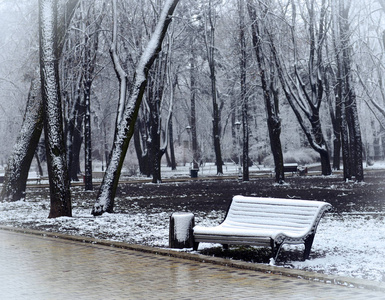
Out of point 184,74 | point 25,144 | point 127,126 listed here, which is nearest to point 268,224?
point 127,126

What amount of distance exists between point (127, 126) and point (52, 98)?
6.51 ft

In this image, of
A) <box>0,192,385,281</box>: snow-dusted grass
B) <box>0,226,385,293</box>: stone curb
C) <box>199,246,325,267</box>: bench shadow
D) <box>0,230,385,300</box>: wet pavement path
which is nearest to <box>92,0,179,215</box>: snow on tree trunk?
<box>0,192,385,281</box>: snow-dusted grass

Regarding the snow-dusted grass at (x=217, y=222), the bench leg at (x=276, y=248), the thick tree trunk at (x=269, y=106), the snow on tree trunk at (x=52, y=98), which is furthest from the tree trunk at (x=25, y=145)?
the bench leg at (x=276, y=248)

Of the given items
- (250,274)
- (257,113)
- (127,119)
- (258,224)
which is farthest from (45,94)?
(257,113)

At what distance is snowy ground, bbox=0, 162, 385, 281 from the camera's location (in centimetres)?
808

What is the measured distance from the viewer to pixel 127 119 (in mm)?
15047

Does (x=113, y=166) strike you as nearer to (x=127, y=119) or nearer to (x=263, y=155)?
(x=127, y=119)

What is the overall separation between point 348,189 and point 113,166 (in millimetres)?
10950

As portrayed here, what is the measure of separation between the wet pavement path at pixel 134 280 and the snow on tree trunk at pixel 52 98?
16.5 feet

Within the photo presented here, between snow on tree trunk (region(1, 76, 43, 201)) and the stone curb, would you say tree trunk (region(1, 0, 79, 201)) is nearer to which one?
snow on tree trunk (region(1, 76, 43, 201))

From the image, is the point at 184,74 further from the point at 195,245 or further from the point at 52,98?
the point at 195,245

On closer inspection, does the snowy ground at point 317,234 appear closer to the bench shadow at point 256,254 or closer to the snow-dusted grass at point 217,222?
the snow-dusted grass at point 217,222

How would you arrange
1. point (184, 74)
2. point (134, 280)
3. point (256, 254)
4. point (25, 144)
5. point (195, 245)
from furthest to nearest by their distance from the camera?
point (184, 74), point (25, 144), point (195, 245), point (256, 254), point (134, 280)

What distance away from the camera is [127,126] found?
15070 millimetres
